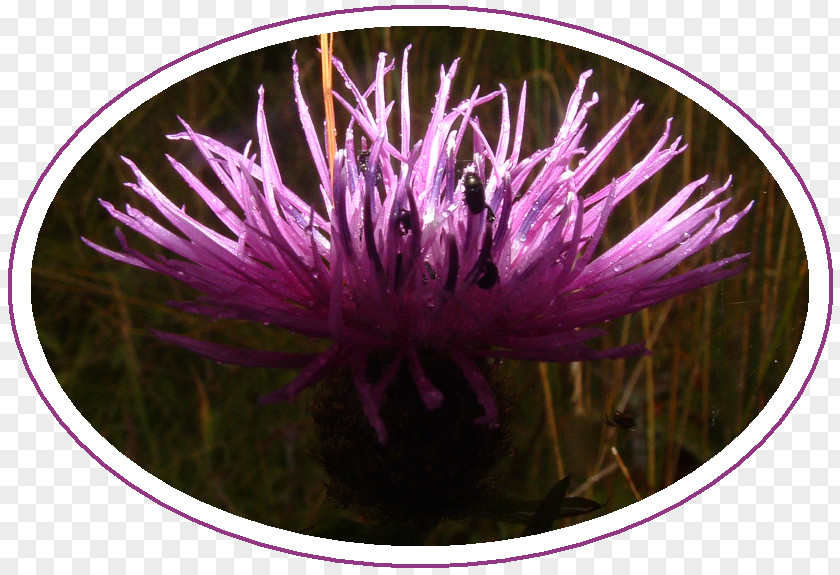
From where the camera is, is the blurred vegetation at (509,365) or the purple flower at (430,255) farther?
the blurred vegetation at (509,365)

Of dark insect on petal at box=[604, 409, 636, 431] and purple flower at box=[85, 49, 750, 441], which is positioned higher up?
purple flower at box=[85, 49, 750, 441]

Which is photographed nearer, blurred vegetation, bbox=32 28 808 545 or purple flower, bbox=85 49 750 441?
purple flower, bbox=85 49 750 441

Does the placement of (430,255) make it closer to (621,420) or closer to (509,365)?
(509,365)

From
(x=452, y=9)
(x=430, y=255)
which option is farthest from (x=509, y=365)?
(x=452, y=9)

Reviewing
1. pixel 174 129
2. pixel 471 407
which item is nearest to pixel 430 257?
pixel 471 407

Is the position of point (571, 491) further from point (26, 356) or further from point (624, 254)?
point (26, 356)
